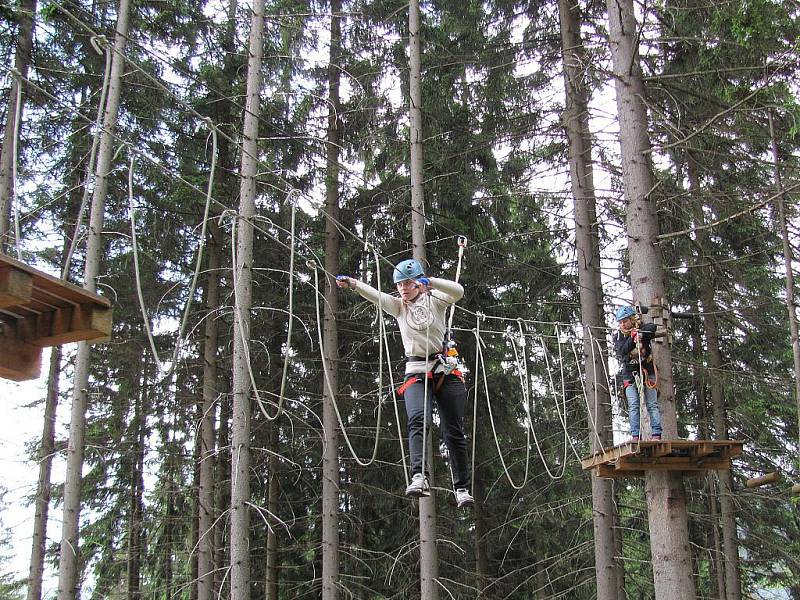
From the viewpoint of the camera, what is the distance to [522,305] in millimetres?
13242

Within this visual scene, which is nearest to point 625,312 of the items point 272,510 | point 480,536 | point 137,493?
point 480,536

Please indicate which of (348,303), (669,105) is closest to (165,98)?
(348,303)

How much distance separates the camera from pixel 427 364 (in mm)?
5465

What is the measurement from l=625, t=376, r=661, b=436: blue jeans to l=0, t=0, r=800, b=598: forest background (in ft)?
10.7

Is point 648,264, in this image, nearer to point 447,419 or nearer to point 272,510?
point 447,419

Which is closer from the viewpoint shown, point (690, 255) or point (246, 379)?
point (246, 379)

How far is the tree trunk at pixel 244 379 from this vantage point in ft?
26.8

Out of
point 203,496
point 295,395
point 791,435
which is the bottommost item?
point 203,496

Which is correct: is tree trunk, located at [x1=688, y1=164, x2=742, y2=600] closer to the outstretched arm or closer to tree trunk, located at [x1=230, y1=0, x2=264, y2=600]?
tree trunk, located at [x1=230, y1=0, x2=264, y2=600]

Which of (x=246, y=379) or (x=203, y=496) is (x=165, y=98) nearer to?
(x=246, y=379)

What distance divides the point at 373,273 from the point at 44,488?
5.98m

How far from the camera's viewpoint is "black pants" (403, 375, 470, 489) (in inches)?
219

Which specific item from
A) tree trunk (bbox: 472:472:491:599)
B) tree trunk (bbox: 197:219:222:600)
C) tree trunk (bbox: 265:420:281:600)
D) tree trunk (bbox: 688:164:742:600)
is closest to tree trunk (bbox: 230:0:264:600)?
tree trunk (bbox: 197:219:222:600)

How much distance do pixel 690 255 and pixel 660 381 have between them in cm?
499
